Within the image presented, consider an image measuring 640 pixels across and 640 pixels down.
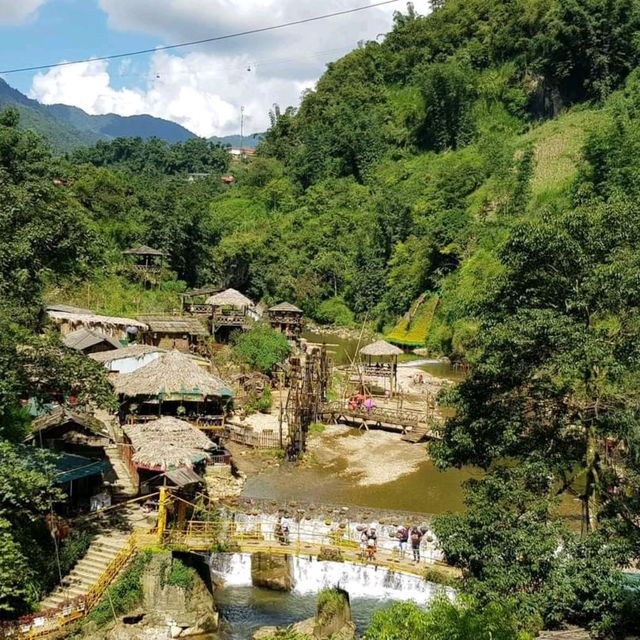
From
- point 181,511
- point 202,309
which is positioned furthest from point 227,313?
point 181,511

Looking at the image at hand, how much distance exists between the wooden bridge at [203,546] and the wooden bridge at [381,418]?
11.6 m

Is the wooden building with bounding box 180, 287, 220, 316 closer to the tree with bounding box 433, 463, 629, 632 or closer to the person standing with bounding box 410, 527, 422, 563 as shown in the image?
the person standing with bounding box 410, 527, 422, 563

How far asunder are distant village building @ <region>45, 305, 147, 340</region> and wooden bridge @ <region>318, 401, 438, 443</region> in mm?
11140

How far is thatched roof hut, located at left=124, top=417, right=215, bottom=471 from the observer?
1845 cm

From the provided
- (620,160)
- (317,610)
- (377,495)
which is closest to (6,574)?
(317,610)

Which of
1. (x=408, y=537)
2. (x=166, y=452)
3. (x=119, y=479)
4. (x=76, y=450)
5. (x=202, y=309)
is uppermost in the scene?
(x=202, y=309)

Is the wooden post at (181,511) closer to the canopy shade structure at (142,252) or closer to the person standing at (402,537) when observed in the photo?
the person standing at (402,537)

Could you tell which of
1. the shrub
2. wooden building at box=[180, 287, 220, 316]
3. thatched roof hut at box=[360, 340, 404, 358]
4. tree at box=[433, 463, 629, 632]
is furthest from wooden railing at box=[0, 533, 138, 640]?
the shrub

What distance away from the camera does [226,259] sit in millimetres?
60000

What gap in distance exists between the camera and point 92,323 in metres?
33.2

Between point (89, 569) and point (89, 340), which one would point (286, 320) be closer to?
→ point (89, 340)

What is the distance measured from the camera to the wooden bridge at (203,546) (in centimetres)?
1348

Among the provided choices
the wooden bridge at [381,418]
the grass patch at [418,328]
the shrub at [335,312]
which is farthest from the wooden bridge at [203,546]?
the shrub at [335,312]

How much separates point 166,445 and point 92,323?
16162mm
